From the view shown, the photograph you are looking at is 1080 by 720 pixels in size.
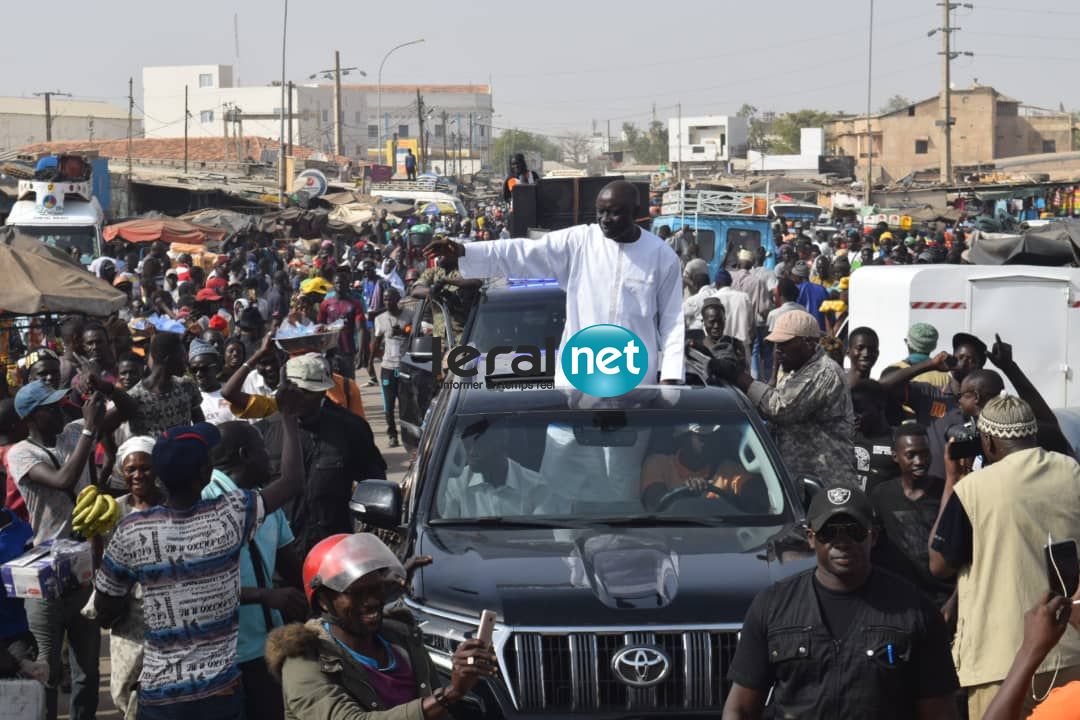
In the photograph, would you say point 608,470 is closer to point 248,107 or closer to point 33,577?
point 33,577

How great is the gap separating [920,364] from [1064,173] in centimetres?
5849

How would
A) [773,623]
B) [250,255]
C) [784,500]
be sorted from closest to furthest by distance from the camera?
[773,623]
[784,500]
[250,255]

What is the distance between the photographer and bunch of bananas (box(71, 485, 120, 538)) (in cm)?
513

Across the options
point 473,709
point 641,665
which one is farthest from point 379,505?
point 641,665

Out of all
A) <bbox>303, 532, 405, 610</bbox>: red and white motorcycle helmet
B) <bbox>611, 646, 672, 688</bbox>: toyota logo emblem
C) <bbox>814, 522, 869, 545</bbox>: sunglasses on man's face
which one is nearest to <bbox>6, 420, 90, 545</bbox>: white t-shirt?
<bbox>611, 646, 672, 688</bbox>: toyota logo emblem

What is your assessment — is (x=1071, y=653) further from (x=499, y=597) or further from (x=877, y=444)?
(x=877, y=444)

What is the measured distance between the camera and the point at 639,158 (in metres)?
167

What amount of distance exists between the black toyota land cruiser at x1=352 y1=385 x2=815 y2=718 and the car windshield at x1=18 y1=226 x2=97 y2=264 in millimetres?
17373

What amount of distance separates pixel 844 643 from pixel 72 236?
21.0 m

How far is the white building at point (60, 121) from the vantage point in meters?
99.9

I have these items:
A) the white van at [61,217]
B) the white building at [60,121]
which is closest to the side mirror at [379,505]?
the white van at [61,217]

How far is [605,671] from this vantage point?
201 inches

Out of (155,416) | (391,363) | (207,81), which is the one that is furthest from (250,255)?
(207,81)

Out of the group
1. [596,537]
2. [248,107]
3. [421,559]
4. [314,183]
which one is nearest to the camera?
[421,559]
